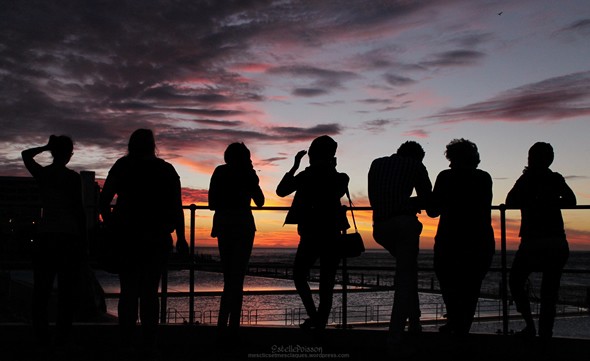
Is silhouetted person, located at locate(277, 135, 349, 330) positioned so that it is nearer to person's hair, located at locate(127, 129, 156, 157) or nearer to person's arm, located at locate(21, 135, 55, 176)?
person's hair, located at locate(127, 129, 156, 157)

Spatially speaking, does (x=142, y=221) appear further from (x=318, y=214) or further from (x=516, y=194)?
(x=516, y=194)

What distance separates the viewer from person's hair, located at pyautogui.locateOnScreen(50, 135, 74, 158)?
461cm

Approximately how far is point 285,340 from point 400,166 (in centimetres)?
165

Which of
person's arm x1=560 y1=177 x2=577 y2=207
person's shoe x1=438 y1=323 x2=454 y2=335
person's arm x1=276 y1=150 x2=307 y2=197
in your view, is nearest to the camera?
person's arm x1=560 y1=177 x2=577 y2=207

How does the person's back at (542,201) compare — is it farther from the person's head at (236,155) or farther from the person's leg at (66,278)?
the person's leg at (66,278)

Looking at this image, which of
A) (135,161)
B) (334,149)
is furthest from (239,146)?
(135,161)

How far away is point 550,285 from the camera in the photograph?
4.74m

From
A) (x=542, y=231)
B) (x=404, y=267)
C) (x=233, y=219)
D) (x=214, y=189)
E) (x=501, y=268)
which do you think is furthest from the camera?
(x=501, y=268)

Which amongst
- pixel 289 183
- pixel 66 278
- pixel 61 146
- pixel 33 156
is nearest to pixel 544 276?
pixel 289 183

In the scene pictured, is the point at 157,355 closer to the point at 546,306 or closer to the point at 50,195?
the point at 50,195

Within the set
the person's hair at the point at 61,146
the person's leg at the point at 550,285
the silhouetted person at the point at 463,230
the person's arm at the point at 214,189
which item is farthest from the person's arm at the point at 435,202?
the person's hair at the point at 61,146

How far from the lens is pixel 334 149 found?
5031mm

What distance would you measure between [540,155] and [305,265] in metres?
1.74

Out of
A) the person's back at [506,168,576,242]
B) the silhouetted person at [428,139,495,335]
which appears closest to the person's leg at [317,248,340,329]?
the silhouetted person at [428,139,495,335]
